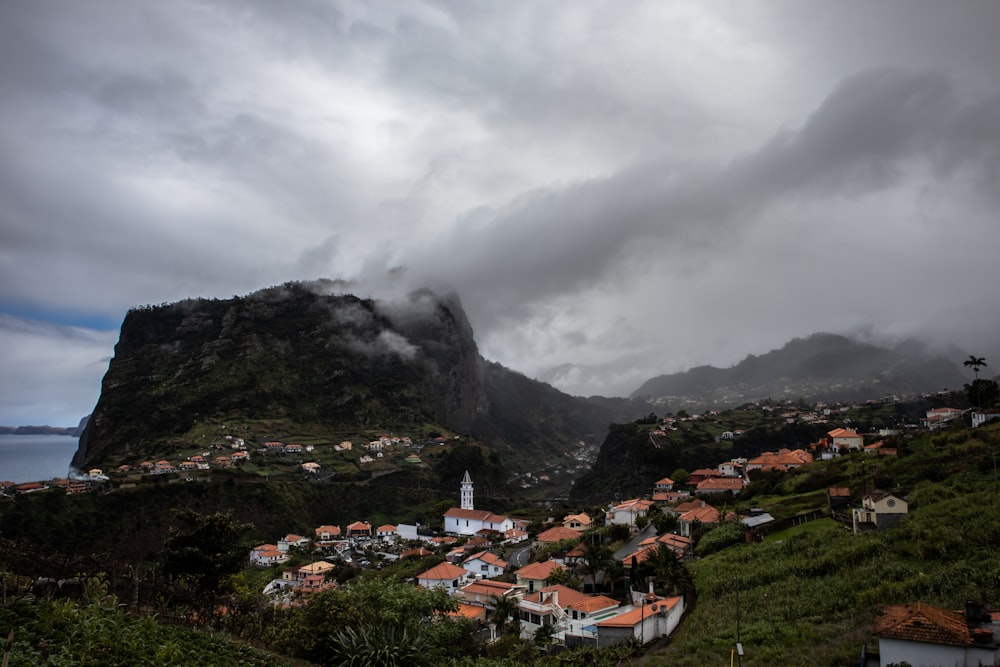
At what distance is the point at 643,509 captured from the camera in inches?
2296

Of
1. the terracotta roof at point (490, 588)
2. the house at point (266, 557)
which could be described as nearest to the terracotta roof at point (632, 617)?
the terracotta roof at point (490, 588)

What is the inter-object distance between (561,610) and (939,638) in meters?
17.6

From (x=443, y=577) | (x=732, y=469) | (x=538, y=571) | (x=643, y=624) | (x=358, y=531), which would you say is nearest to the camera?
(x=643, y=624)

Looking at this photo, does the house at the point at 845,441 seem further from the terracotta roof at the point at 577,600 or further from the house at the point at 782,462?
the terracotta roof at the point at 577,600

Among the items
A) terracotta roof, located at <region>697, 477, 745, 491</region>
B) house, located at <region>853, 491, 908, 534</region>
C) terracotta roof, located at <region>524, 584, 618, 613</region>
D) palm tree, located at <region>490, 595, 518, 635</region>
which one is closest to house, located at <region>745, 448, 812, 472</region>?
terracotta roof, located at <region>697, 477, 745, 491</region>

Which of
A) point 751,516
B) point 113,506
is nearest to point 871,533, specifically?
point 751,516

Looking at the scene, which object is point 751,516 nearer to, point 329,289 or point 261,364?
point 261,364

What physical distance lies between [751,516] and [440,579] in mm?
23085

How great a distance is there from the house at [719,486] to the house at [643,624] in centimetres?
3812

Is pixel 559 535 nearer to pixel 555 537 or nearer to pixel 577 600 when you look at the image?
pixel 555 537

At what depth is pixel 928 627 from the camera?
15.4 metres

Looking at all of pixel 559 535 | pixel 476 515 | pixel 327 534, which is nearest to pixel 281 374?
pixel 327 534

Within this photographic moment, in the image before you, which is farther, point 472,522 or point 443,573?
point 472,522

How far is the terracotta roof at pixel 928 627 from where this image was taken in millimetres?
15016
